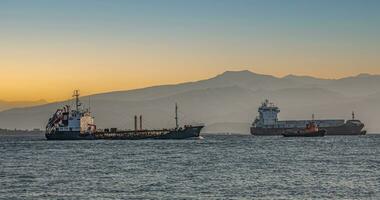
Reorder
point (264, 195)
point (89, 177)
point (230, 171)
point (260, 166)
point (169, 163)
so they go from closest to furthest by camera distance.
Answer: point (264, 195) < point (89, 177) < point (230, 171) < point (260, 166) < point (169, 163)

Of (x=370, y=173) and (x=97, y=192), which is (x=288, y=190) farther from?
(x=370, y=173)

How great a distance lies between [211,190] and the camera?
57.3 m

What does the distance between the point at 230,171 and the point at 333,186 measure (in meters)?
18.2

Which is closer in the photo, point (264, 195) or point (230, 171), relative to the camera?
point (264, 195)

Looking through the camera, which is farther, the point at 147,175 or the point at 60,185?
the point at 147,175

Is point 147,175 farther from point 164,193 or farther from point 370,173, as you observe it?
point 370,173

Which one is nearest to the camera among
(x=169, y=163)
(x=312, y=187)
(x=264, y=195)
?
(x=264, y=195)

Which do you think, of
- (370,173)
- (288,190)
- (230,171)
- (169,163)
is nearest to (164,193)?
(288,190)

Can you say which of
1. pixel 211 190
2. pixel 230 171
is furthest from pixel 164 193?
pixel 230 171

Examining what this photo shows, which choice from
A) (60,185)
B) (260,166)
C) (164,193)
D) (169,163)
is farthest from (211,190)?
(169,163)

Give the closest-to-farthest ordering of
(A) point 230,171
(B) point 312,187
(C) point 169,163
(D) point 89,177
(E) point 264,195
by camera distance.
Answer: (E) point 264,195 → (B) point 312,187 → (D) point 89,177 → (A) point 230,171 → (C) point 169,163

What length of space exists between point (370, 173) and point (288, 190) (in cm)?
1944

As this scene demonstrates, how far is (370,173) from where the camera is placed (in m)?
73.8

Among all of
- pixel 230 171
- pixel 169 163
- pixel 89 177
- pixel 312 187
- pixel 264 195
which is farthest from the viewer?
pixel 169 163
